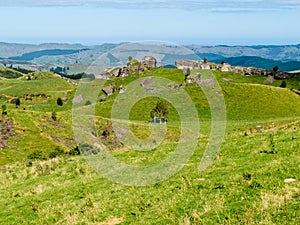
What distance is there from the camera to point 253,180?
1731 cm

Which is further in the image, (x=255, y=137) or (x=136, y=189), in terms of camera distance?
(x=255, y=137)

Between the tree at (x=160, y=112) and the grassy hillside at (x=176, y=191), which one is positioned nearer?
the grassy hillside at (x=176, y=191)

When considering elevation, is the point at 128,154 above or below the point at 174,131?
above

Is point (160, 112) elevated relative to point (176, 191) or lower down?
lower down

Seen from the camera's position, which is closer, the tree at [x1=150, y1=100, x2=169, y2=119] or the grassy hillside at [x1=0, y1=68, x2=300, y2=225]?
the grassy hillside at [x1=0, y1=68, x2=300, y2=225]

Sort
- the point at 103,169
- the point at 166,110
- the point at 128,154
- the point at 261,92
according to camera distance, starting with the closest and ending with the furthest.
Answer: the point at 103,169
the point at 128,154
the point at 166,110
the point at 261,92

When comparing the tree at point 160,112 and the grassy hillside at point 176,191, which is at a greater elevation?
the grassy hillside at point 176,191

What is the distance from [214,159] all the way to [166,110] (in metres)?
118

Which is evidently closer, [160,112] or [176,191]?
[176,191]

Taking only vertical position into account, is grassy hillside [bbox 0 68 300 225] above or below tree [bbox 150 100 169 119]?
above

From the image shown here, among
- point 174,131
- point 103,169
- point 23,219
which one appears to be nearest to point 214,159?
point 103,169

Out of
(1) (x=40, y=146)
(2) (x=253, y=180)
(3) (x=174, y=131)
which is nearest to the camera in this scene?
(2) (x=253, y=180)

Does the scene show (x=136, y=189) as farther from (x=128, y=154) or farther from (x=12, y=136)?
(x=12, y=136)

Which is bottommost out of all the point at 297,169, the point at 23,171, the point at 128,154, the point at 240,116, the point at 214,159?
the point at 240,116
